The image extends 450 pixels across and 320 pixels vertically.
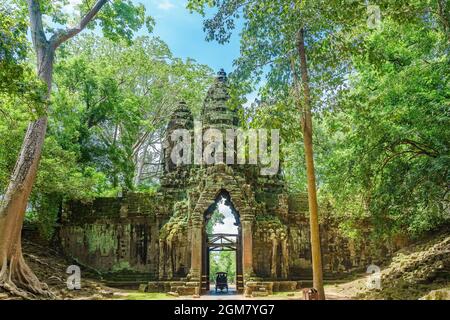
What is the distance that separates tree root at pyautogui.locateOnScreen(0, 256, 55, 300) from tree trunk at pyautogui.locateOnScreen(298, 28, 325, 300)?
632 centimetres

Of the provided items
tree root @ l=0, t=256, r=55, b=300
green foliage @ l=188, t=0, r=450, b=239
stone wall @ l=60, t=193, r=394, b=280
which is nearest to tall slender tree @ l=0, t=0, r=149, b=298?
tree root @ l=0, t=256, r=55, b=300

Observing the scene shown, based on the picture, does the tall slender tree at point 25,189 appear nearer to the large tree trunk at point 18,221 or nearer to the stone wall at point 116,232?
the large tree trunk at point 18,221

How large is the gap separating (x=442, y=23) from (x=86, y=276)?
1498cm

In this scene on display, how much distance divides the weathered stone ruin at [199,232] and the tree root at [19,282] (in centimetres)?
541

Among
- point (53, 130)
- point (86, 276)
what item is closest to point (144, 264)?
point (86, 276)

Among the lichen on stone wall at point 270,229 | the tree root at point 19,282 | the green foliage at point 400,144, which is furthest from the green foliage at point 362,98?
the tree root at point 19,282

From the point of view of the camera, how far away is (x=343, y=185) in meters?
11.5

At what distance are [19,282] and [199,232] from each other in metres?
7.04

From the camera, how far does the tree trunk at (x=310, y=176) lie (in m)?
8.74

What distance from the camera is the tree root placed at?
8.86 m

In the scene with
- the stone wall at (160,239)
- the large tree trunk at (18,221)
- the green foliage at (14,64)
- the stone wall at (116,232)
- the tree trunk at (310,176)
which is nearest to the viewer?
the green foliage at (14,64)

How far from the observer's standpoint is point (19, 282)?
948 centimetres

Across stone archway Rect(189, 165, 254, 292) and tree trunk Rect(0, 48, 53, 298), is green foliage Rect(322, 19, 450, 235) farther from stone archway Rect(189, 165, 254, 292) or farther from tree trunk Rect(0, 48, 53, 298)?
tree trunk Rect(0, 48, 53, 298)
